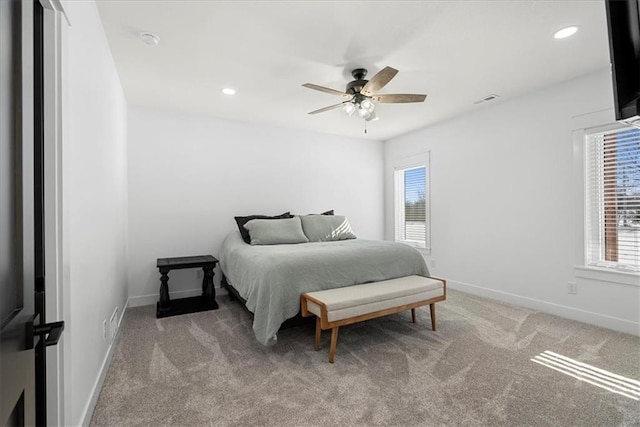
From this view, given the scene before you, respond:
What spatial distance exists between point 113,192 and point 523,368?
11.5ft

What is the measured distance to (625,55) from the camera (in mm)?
994

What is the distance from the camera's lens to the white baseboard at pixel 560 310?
2.86 m

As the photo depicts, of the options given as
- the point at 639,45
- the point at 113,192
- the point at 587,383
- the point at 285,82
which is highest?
the point at 285,82

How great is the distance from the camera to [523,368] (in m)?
2.21

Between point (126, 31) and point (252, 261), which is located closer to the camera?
point (126, 31)

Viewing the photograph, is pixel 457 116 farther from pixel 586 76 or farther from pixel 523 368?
pixel 523 368

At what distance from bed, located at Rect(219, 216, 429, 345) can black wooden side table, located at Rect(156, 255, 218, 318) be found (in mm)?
344

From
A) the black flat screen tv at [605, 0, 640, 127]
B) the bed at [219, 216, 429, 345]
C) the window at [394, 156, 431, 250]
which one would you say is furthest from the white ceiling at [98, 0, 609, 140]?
the bed at [219, 216, 429, 345]

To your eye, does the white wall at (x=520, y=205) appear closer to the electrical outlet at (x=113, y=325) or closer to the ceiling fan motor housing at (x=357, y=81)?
the ceiling fan motor housing at (x=357, y=81)

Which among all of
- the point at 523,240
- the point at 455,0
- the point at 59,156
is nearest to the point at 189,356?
the point at 59,156

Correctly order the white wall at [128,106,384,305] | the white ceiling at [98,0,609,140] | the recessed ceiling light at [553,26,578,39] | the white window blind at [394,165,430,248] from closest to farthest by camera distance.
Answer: the white ceiling at [98,0,609,140] < the recessed ceiling light at [553,26,578,39] < the white wall at [128,106,384,305] < the white window blind at [394,165,430,248]

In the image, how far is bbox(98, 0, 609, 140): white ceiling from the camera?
2104mm

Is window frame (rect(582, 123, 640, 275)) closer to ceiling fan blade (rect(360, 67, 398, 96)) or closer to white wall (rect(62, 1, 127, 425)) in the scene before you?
ceiling fan blade (rect(360, 67, 398, 96))

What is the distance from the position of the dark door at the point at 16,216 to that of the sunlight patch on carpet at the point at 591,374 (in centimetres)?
286
